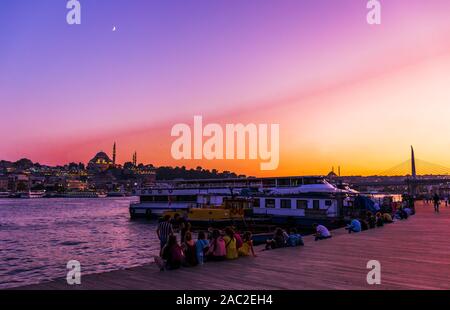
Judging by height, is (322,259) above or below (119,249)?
above

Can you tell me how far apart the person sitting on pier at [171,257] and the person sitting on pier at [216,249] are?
1.59 meters

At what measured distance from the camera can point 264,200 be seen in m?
50.3

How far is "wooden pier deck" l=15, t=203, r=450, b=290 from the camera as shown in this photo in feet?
33.4

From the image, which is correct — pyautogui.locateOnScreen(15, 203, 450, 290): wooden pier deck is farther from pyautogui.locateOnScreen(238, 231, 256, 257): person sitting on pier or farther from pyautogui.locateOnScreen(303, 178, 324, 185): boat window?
pyautogui.locateOnScreen(303, 178, 324, 185): boat window

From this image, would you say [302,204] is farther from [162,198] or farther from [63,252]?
[162,198]

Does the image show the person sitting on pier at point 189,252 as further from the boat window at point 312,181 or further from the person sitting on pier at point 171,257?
the boat window at point 312,181

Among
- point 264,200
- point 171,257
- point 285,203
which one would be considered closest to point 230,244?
point 171,257

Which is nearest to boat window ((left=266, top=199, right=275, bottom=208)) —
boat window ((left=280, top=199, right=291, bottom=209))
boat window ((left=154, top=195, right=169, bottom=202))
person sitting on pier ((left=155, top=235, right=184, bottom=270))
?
boat window ((left=280, top=199, right=291, bottom=209))

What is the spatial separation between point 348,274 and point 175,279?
4.87m

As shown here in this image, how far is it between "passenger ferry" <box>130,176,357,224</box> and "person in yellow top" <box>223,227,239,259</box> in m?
29.5
